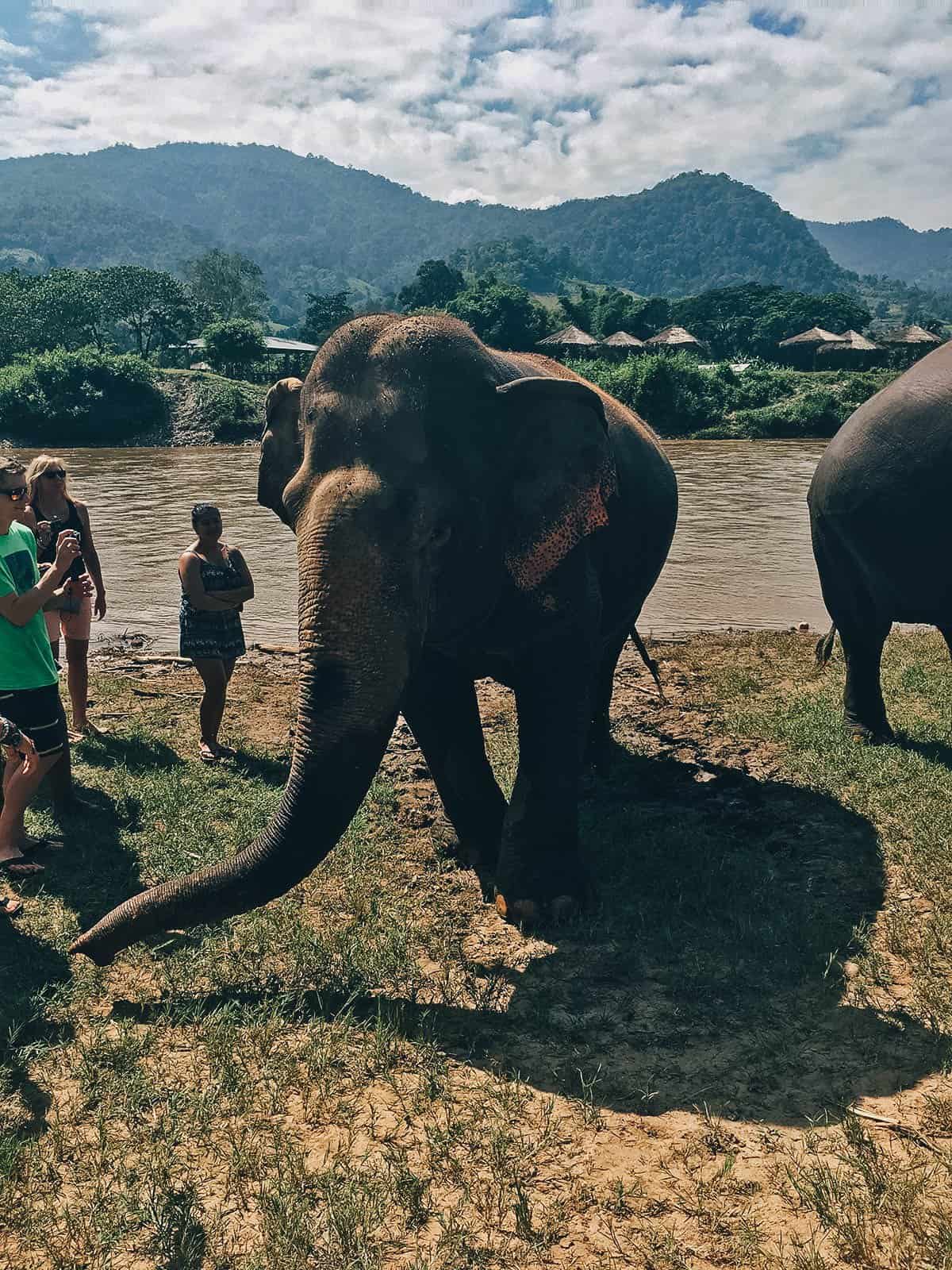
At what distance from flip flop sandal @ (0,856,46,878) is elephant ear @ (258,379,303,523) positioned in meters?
2.27

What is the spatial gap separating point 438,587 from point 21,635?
244 centimetres

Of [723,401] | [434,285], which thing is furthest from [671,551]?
[434,285]

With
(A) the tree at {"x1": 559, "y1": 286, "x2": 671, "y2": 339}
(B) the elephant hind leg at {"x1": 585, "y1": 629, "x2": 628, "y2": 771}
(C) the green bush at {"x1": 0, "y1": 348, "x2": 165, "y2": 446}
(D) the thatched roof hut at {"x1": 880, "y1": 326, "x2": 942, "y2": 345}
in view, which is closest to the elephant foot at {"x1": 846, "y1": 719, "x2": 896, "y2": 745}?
(B) the elephant hind leg at {"x1": 585, "y1": 629, "x2": 628, "y2": 771}

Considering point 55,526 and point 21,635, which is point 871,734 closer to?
point 21,635

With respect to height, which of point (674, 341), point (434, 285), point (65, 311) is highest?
point (434, 285)

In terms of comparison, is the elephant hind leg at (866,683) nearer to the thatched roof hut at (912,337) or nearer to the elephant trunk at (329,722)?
the elephant trunk at (329,722)

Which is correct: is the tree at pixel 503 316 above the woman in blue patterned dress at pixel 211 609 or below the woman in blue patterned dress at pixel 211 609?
above

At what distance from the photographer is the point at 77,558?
21.7ft

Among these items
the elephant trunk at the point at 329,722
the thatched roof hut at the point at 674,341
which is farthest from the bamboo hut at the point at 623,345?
the elephant trunk at the point at 329,722

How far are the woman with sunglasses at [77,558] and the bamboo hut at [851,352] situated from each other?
2502 inches

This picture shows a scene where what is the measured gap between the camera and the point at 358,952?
429cm

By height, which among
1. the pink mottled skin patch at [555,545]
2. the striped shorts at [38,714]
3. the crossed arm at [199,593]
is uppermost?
the pink mottled skin patch at [555,545]

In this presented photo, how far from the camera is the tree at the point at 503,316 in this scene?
210 feet

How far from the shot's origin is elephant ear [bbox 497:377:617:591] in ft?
13.8
